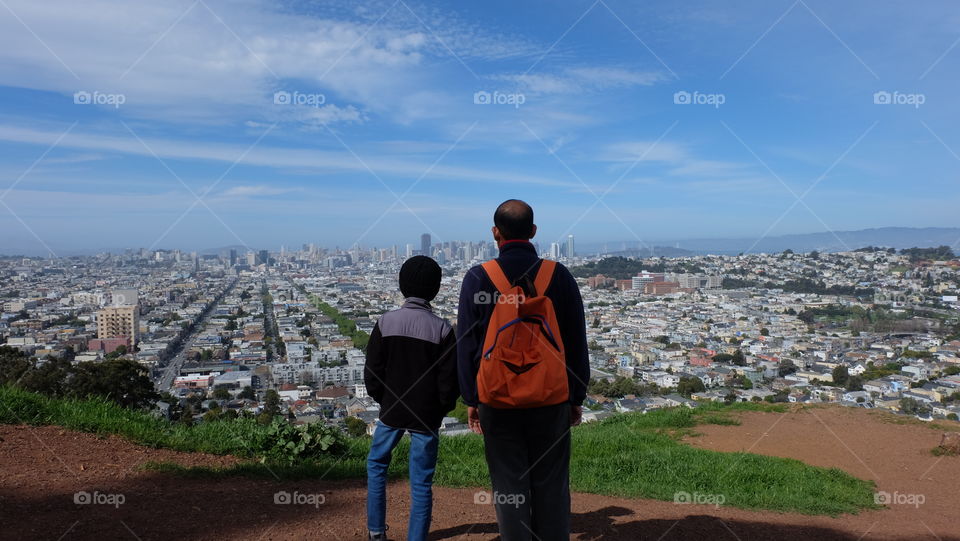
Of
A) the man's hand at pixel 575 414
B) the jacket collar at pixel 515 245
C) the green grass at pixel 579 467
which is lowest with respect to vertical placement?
the green grass at pixel 579 467

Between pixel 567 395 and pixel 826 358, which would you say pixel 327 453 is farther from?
pixel 826 358

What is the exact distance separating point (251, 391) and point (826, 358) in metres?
14.3

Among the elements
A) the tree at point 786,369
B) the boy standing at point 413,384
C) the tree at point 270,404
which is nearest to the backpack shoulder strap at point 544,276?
the boy standing at point 413,384

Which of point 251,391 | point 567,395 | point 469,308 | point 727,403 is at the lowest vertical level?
point 727,403

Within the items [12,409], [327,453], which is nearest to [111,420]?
[12,409]

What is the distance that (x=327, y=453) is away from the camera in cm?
545

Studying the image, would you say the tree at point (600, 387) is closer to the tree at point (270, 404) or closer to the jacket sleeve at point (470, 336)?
the tree at point (270, 404)

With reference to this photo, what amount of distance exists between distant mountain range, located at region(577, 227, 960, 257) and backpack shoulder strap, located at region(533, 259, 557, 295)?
70.0ft

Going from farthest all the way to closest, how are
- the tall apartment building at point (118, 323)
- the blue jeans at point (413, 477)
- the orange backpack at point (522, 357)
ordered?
1. the tall apartment building at point (118, 323)
2. the blue jeans at point (413, 477)
3. the orange backpack at point (522, 357)

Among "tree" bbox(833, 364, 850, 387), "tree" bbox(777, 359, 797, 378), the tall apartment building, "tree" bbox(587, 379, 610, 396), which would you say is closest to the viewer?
the tall apartment building

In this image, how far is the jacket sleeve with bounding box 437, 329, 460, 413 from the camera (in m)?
3.28

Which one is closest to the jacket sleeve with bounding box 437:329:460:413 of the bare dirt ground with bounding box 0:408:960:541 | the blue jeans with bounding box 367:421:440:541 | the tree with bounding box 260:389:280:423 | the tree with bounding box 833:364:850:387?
the blue jeans with bounding box 367:421:440:541

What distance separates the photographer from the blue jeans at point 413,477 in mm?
3189

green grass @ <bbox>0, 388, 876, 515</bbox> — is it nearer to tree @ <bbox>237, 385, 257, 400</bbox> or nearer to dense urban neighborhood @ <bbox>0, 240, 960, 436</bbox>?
dense urban neighborhood @ <bbox>0, 240, 960, 436</bbox>
